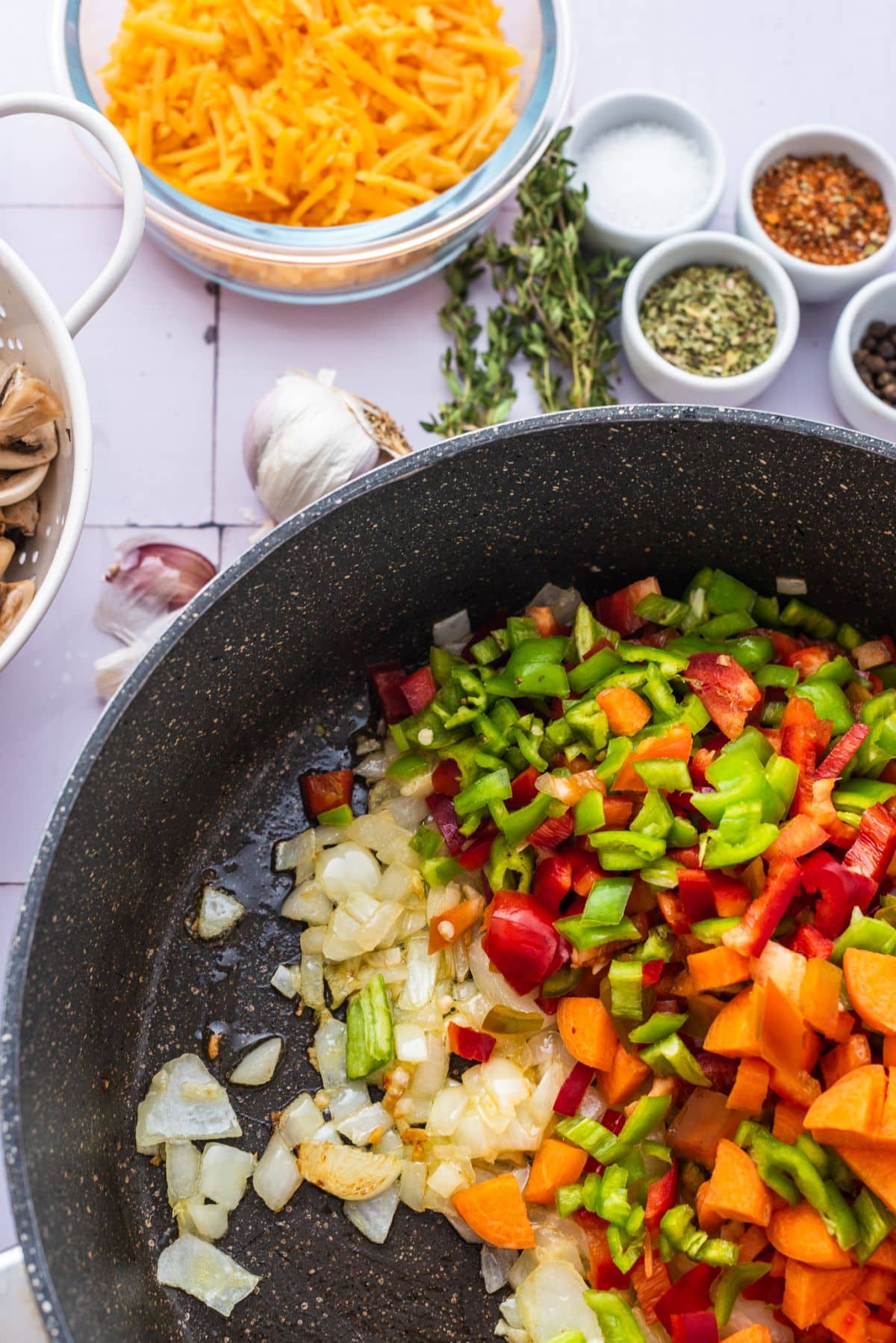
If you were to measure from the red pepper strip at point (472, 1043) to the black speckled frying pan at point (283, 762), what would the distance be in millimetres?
223

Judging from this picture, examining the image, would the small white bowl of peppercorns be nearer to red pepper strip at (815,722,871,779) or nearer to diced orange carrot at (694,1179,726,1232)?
red pepper strip at (815,722,871,779)

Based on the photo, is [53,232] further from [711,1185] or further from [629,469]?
[711,1185]

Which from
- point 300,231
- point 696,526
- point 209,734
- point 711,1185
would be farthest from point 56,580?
point 711,1185

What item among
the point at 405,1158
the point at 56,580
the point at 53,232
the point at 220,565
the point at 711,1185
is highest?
the point at 53,232

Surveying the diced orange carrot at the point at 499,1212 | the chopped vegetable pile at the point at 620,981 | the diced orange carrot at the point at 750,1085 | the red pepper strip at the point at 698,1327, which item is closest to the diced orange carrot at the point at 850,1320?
the chopped vegetable pile at the point at 620,981

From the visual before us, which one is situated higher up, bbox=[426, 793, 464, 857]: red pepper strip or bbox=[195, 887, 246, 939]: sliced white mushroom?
bbox=[426, 793, 464, 857]: red pepper strip

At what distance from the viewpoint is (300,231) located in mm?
1573

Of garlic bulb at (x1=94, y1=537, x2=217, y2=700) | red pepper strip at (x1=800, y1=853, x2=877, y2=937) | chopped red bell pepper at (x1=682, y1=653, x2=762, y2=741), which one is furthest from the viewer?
garlic bulb at (x1=94, y1=537, x2=217, y2=700)

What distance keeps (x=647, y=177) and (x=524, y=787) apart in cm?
95

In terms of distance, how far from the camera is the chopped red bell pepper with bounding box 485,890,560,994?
1328 mm

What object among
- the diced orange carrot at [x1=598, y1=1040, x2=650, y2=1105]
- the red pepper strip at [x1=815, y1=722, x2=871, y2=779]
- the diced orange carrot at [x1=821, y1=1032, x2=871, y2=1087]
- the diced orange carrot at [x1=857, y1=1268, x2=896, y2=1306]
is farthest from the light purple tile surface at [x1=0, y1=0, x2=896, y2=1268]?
the diced orange carrot at [x1=857, y1=1268, x2=896, y2=1306]

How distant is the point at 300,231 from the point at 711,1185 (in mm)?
1292

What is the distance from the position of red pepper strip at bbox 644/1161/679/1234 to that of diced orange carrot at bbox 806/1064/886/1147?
20cm

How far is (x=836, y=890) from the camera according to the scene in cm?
127
